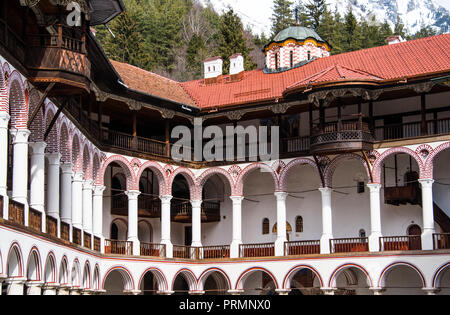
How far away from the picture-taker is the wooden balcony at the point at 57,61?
20.7 m

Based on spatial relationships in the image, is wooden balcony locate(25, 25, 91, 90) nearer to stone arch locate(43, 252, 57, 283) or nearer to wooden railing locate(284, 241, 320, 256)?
stone arch locate(43, 252, 57, 283)

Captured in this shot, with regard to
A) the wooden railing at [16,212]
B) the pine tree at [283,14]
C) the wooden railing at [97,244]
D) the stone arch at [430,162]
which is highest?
the pine tree at [283,14]

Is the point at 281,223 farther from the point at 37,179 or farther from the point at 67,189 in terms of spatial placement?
the point at 37,179

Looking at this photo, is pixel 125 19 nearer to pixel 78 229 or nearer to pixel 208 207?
pixel 208 207

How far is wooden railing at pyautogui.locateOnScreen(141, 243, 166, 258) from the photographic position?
32719 mm

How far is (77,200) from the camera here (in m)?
27.3

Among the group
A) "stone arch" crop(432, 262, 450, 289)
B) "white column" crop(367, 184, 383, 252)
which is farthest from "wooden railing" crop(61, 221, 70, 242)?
"stone arch" crop(432, 262, 450, 289)

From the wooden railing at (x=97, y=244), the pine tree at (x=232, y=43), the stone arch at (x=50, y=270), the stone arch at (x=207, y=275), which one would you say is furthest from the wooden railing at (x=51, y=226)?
the pine tree at (x=232, y=43)

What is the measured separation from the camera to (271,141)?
3372 cm

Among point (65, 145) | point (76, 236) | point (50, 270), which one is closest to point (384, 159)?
point (76, 236)

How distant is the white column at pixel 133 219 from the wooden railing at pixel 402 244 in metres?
9.74

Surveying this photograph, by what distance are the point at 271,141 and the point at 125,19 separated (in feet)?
76.7

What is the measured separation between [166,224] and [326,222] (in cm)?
688

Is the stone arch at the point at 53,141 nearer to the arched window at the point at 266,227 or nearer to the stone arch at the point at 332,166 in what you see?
the stone arch at the point at 332,166
